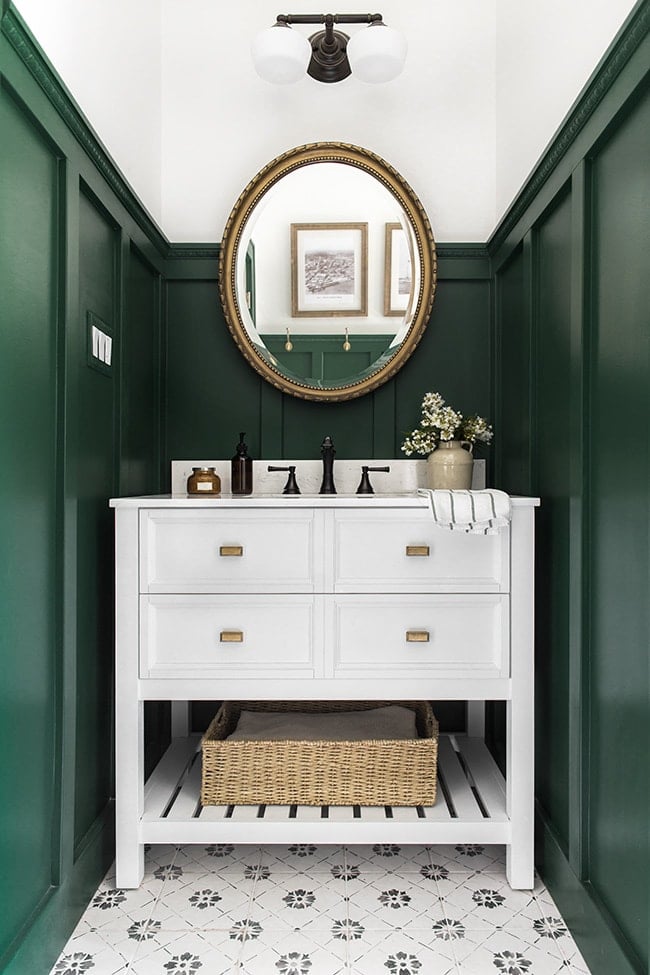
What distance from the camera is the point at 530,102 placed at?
2111 mm

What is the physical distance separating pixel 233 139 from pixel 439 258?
82 centimetres

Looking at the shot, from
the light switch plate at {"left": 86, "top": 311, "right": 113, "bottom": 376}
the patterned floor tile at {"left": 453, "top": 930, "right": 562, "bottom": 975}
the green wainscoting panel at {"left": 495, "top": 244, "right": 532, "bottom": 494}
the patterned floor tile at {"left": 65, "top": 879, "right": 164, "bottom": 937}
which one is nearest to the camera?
the patterned floor tile at {"left": 453, "top": 930, "right": 562, "bottom": 975}

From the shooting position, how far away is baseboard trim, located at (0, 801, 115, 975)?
144 cm

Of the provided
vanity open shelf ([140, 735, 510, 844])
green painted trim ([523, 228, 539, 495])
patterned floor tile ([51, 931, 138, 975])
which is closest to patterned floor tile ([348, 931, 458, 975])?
vanity open shelf ([140, 735, 510, 844])

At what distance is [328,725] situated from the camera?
2258 millimetres

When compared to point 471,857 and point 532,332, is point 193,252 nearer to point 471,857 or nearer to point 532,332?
point 532,332

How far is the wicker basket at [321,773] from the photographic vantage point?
1.96m

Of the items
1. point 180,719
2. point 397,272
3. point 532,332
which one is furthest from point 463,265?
point 180,719

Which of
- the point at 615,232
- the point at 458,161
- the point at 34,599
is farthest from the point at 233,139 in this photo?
the point at 34,599

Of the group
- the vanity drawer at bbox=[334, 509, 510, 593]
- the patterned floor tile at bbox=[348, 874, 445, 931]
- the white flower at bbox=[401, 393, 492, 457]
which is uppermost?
the white flower at bbox=[401, 393, 492, 457]

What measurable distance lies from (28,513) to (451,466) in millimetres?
1236

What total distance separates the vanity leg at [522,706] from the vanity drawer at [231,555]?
51 cm

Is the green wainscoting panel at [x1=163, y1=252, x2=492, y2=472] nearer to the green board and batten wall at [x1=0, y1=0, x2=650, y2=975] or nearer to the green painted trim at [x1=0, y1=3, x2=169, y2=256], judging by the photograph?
the green board and batten wall at [x1=0, y1=0, x2=650, y2=975]

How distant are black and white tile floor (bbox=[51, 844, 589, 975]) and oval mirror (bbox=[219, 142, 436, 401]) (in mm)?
1446
